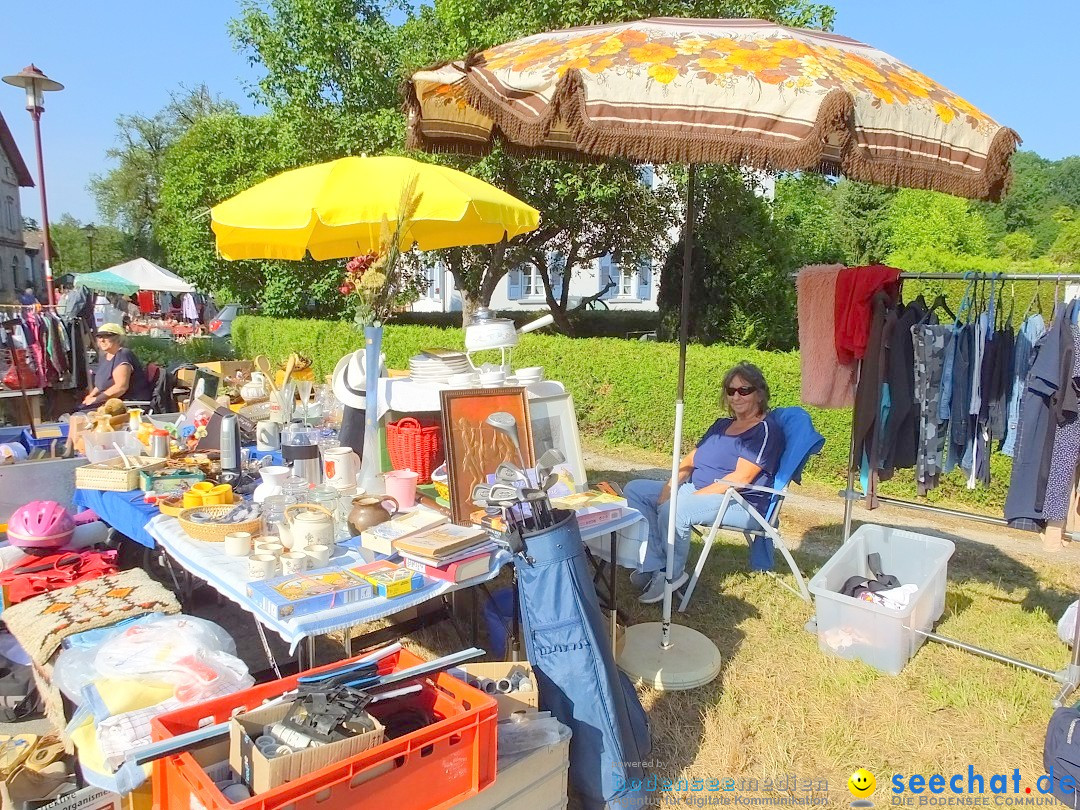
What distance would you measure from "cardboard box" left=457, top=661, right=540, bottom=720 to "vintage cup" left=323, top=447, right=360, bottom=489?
1.08 m

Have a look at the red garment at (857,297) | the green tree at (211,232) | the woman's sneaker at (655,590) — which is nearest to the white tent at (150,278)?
the green tree at (211,232)

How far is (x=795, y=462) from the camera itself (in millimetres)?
3938

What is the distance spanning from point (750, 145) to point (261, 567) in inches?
82.1

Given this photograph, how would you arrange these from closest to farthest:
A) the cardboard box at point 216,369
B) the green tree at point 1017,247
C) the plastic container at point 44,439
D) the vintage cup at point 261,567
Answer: the vintage cup at point 261,567, the plastic container at point 44,439, the cardboard box at point 216,369, the green tree at point 1017,247

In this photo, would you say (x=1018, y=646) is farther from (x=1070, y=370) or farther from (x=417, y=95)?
(x=417, y=95)

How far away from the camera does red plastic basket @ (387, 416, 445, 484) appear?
3.39 metres

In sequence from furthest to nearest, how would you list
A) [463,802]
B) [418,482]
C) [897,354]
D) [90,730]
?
[897,354] < [418,482] < [90,730] < [463,802]

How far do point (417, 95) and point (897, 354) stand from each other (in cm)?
272

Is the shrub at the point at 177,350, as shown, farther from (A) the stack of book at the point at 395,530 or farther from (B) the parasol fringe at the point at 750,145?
(B) the parasol fringe at the point at 750,145

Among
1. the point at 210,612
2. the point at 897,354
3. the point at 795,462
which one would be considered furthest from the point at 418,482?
the point at 897,354

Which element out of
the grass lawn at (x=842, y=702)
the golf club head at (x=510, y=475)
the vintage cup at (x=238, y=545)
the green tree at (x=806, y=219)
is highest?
the green tree at (x=806, y=219)

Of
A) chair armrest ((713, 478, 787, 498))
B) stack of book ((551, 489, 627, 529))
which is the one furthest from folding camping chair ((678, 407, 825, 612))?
stack of book ((551, 489, 627, 529))

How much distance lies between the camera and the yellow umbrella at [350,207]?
3.68m

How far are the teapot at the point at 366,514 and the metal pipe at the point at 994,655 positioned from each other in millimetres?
2665
